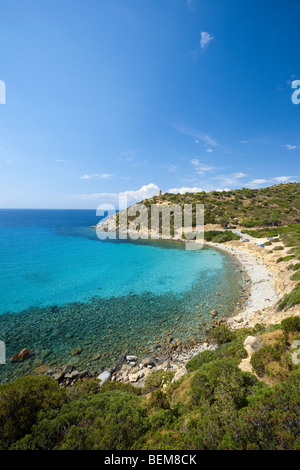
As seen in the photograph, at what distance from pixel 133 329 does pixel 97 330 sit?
9.45ft

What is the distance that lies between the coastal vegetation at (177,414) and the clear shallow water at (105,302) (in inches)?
235

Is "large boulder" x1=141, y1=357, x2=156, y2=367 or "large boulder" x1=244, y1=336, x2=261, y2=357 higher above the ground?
"large boulder" x1=244, y1=336, x2=261, y2=357

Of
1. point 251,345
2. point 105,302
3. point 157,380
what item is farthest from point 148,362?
point 105,302

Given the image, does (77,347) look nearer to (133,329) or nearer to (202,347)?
(133,329)

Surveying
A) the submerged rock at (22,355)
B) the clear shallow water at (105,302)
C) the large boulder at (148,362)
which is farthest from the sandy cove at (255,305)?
the submerged rock at (22,355)

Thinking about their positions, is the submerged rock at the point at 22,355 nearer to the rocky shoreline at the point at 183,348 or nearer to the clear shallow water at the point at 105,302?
the rocky shoreline at the point at 183,348

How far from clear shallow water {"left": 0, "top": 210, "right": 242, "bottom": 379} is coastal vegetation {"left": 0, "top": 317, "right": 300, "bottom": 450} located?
598 cm

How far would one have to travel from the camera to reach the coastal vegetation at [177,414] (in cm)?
387

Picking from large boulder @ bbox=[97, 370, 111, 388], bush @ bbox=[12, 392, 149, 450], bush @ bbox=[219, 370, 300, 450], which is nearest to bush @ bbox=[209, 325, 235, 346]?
bush @ bbox=[219, 370, 300, 450]

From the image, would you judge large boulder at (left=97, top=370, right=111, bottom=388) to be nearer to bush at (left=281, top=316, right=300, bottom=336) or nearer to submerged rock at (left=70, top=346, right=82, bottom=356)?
submerged rock at (left=70, top=346, right=82, bottom=356)

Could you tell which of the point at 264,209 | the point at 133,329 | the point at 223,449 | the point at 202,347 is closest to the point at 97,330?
the point at 133,329

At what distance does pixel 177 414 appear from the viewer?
5.63 metres

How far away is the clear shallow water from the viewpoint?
1252cm

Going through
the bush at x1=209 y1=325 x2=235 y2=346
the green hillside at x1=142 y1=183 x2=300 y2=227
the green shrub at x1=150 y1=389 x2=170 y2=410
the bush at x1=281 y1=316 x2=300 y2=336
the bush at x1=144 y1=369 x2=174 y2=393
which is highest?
the green hillside at x1=142 y1=183 x2=300 y2=227
